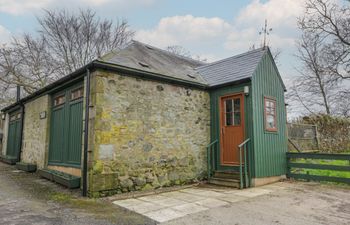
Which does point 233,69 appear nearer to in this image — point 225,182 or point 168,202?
point 225,182

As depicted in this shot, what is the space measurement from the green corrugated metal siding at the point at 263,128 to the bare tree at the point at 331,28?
8.24 m

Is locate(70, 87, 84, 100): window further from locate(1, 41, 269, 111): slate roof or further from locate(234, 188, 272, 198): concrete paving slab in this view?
locate(234, 188, 272, 198): concrete paving slab

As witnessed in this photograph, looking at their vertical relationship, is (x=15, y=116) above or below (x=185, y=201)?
above

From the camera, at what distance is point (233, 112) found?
7.86 meters

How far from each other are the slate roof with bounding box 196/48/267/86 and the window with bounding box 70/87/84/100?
4.15 metres

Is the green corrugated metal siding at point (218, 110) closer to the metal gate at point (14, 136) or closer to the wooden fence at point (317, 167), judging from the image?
the wooden fence at point (317, 167)

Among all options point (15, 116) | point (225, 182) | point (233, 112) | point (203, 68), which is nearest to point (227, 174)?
point (225, 182)

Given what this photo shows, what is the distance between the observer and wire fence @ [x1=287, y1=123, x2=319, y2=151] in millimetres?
10229

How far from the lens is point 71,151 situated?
23.7 ft

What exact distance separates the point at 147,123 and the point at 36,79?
13.6 metres

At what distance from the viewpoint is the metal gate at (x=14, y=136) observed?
39.5 feet

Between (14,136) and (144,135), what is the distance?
9.83 m

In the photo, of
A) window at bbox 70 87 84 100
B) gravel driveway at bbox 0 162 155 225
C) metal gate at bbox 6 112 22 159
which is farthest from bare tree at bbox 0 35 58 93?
gravel driveway at bbox 0 162 155 225

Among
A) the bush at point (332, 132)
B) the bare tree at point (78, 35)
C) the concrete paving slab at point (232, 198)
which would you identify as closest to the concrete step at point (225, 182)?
the concrete paving slab at point (232, 198)
